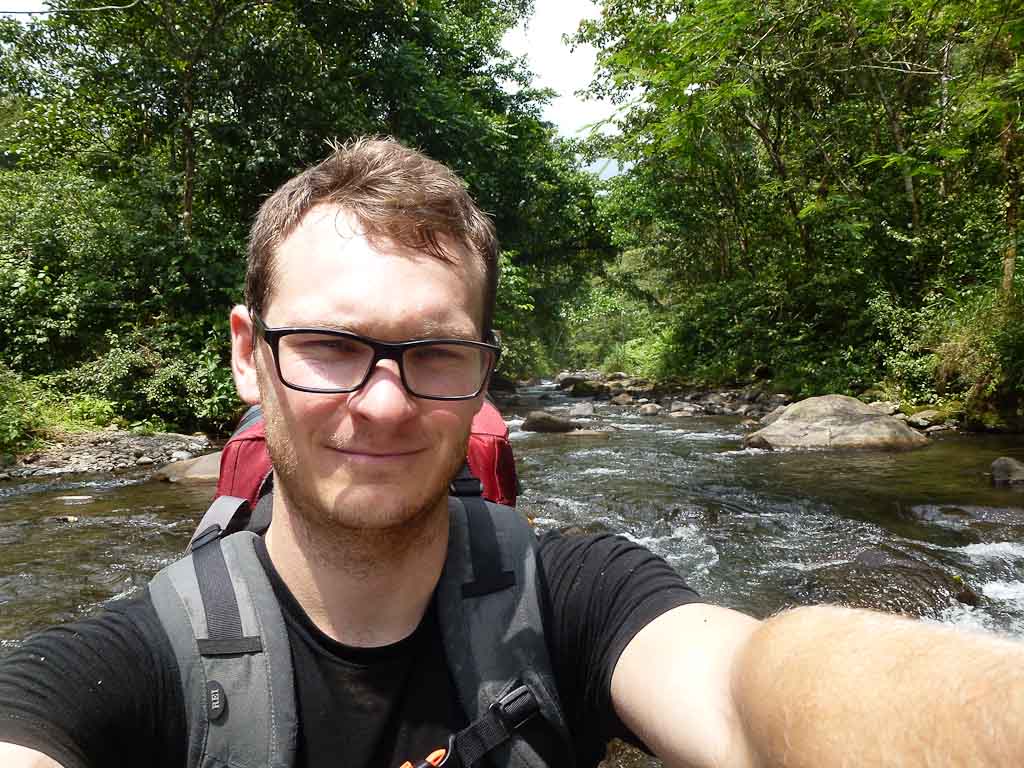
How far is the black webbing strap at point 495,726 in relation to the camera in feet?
4.22

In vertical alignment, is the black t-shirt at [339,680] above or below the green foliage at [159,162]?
below

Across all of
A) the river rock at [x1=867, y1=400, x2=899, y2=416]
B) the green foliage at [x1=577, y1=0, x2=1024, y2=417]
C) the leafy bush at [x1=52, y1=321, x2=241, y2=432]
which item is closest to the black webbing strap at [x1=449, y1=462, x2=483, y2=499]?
the green foliage at [x1=577, y1=0, x2=1024, y2=417]

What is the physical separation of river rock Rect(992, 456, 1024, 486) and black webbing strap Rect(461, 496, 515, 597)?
313 inches

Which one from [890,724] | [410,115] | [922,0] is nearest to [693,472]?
[922,0]

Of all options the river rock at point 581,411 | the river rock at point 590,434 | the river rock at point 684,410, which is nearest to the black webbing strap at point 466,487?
the river rock at point 590,434

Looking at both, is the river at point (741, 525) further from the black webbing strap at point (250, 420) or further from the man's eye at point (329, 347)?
the man's eye at point (329, 347)

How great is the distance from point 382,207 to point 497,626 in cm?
103

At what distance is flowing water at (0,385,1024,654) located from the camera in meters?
4.61

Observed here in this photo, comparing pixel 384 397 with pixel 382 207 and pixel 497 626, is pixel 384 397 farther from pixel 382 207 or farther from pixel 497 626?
pixel 497 626

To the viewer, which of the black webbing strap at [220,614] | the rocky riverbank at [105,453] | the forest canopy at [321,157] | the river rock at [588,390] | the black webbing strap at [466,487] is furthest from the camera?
the river rock at [588,390]

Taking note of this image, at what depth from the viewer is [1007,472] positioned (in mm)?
7246

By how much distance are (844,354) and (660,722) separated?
1604cm

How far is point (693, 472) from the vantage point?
29.0ft

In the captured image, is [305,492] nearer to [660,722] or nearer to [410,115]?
[660,722]
